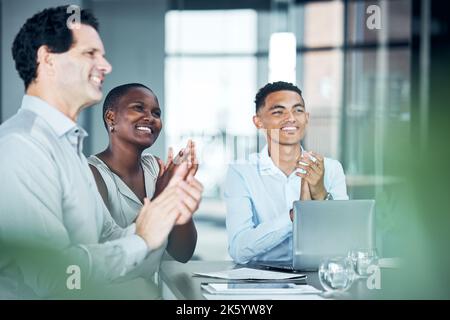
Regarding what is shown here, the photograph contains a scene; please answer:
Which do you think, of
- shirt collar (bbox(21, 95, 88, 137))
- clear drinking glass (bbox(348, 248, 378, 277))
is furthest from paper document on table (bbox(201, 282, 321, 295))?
shirt collar (bbox(21, 95, 88, 137))

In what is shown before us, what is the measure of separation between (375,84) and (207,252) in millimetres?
2494

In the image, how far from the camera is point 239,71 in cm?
373

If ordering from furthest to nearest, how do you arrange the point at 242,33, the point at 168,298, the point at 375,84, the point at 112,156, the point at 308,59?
1. the point at 375,84
2. the point at 308,59
3. the point at 242,33
4. the point at 112,156
5. the point at 168,298

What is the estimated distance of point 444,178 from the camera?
4.91 m

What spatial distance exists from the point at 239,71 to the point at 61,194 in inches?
46.4

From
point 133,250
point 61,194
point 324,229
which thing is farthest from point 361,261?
point 61,194

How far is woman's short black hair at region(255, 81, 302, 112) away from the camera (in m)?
3.50

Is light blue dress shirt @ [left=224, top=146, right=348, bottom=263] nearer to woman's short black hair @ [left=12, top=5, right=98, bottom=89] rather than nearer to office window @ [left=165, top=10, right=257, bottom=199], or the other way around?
office window @ [left=165, top=10, right=257, bottom=199]

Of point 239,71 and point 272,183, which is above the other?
point 239,71

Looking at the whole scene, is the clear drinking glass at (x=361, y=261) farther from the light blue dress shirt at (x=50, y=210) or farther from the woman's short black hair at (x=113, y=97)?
the woman's short black hair at (x=113, y=97)

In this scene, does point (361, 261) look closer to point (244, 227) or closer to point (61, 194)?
point (244, 227)

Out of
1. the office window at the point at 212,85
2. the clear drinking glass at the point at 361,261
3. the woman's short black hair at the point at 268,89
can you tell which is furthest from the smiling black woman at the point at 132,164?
the clear drinking glass at the point at 361,261

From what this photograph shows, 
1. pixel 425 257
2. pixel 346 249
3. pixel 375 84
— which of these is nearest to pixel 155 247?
pixel 346 249

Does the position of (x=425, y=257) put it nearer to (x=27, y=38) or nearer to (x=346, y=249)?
(x=346, y=249)
